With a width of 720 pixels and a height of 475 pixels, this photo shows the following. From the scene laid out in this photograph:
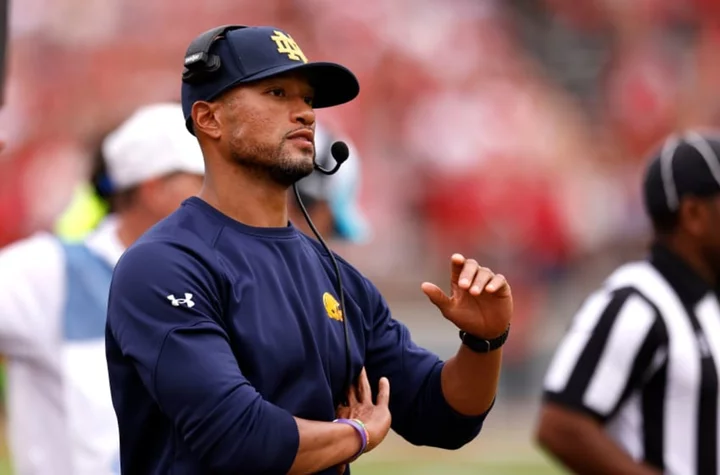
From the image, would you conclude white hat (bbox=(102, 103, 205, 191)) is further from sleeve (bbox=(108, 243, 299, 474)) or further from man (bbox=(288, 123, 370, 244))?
sleeve (bbox=(108, 243, 299, 474))

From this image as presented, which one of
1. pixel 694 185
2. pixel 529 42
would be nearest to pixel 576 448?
pixel 694 185

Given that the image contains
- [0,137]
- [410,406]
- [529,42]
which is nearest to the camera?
[410,406]

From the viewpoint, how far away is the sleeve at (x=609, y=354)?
13.1ft

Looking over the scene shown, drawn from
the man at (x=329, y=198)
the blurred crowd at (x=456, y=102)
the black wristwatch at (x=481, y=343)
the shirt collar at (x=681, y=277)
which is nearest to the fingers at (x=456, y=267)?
the black wristwatch at (x=481, y=343)

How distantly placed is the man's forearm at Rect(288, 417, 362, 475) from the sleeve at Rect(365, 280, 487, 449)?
1.08ft

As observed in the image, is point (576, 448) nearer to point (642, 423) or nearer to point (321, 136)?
point (642, 423)

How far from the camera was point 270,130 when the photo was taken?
8.33ft

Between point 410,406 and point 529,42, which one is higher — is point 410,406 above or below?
above

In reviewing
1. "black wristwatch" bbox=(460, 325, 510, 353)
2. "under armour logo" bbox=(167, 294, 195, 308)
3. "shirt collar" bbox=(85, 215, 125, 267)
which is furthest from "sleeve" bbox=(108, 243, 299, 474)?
"shirt collar" bbox=(85, 215, 125, 267)

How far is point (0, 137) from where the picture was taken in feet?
10.8

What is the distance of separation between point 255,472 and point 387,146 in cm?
1156

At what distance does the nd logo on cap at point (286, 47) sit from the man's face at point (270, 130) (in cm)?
4

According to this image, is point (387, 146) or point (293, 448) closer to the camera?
point (293, 448)

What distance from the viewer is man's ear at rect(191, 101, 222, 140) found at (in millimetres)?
2578
